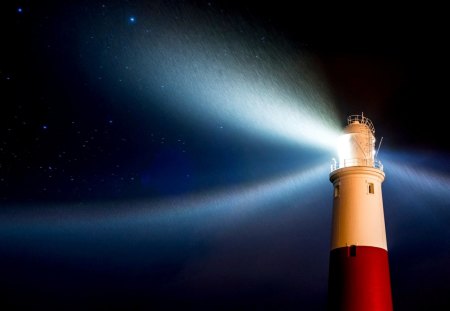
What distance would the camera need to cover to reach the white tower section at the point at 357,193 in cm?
1189

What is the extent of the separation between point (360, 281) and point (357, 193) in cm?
208

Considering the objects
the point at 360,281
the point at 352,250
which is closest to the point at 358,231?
the point at 352,250

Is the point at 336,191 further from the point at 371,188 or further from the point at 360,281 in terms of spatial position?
the point at 360,281

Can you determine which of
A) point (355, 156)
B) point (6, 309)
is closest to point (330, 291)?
point (355, 156)

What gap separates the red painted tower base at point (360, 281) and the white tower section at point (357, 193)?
247 mm

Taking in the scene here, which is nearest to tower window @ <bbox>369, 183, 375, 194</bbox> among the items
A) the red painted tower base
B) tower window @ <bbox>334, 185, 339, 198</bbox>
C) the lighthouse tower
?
the lighthouse tower

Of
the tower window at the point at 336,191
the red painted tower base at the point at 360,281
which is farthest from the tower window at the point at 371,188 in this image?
the red painted tower base at the point at 360,281

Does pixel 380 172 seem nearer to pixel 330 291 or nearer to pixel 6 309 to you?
pixel 330 291

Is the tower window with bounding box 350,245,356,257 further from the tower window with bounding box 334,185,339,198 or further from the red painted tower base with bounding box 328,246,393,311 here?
the tower window with bounding box 334,185,339,198

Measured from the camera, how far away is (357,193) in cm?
1222

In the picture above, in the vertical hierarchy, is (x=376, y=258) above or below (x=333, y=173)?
below

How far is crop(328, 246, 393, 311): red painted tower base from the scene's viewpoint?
1126 cm

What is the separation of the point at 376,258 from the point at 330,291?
1307 millimetres

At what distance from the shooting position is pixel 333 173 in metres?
12.7
